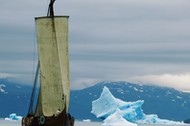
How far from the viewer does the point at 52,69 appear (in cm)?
5472

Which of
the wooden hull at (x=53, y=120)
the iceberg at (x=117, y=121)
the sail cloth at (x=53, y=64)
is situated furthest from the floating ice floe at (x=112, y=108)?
the wooden hull at (x=53, y=120)

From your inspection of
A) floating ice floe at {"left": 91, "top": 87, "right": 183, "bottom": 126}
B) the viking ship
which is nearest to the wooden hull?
the viking ship

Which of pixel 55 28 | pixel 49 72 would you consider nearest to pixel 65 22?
pixel 55 28

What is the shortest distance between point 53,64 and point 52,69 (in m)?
0.43

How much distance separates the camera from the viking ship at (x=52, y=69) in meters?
53.7

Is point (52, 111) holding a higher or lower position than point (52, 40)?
lower

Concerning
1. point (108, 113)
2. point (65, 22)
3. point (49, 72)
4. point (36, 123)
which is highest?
point (65, 22)

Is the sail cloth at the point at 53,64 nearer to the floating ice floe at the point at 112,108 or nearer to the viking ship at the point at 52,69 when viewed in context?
the viking ship at the point at 52,69

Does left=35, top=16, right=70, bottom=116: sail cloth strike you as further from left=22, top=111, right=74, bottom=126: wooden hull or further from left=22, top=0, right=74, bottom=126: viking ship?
left=22, top=111, right=74, bottom=126: wooden hull

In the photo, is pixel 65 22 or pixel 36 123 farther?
pixel 65 22

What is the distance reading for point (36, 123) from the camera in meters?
52.6

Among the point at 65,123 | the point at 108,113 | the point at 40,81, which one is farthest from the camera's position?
the point at 108,113

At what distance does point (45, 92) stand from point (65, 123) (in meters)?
4.05

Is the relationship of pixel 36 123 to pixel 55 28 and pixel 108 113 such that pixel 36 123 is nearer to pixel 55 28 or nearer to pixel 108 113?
pixel 55 28
